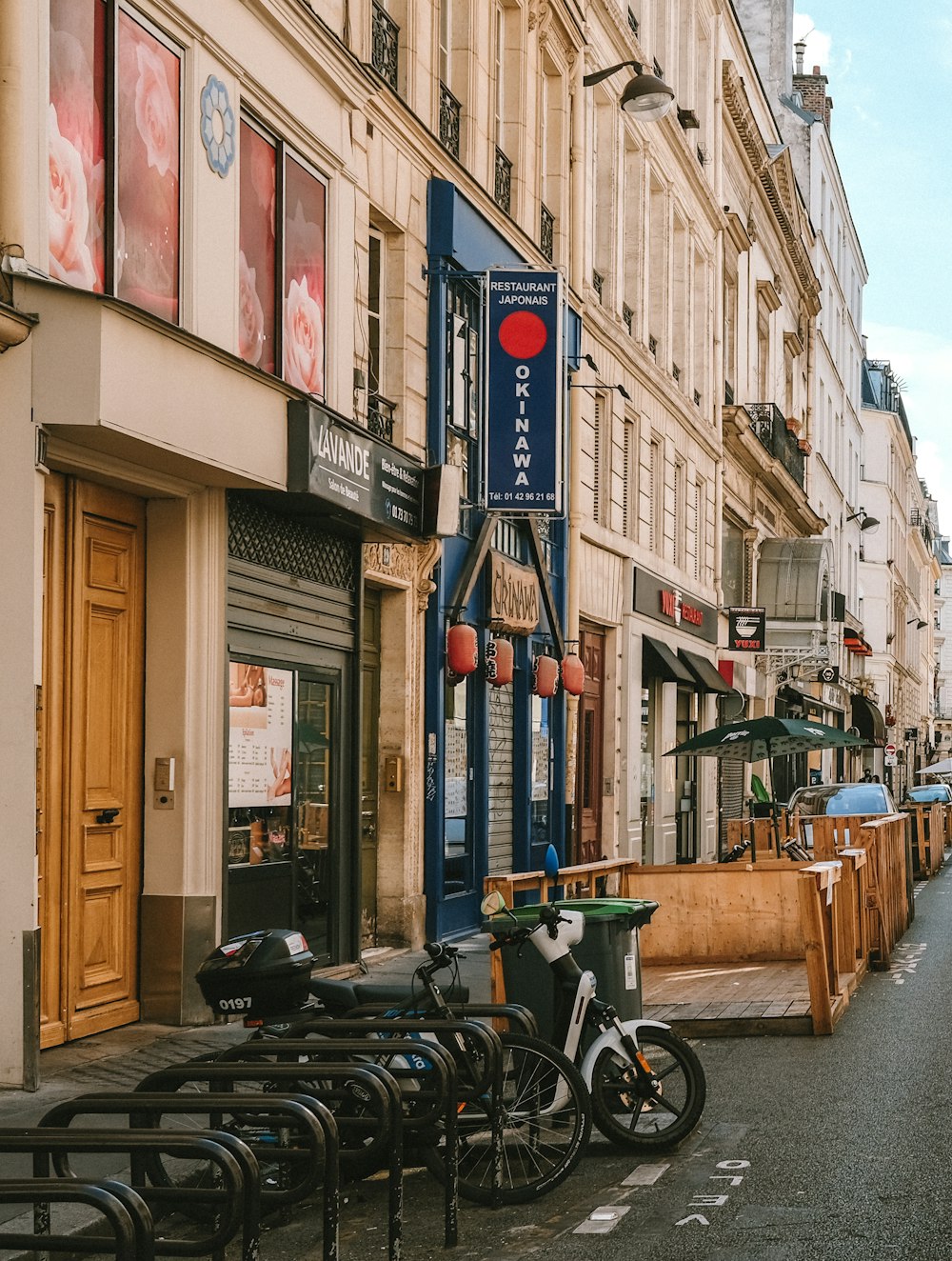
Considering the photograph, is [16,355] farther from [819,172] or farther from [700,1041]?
[819,172]

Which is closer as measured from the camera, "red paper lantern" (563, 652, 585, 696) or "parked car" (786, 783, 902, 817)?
"red paper lantern" (563, 652, 585, 696)

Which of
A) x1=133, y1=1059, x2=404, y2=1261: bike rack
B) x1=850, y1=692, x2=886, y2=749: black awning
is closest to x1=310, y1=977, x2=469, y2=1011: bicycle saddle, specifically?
x1=133, y1=1059, x2=404, y2=1261: bike rack

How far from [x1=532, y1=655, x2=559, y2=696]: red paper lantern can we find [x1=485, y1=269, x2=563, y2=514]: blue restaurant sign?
113 inches

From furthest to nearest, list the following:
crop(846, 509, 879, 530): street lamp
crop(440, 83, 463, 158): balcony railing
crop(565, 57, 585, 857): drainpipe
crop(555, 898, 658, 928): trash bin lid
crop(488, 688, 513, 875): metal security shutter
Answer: crop(846, 509, 879, 530): street lamp
crop(565, 57, 585, 857): drainpipe
crop(488, 688, 513, 875): metal security shutter
crop(440, 83, 463, 158): balcony railing
crop(555, 898, 658, 928): trash bin lid

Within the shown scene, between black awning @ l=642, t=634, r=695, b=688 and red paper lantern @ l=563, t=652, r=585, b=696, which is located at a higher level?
black awning @ l=642, t=634, r=695, b=688

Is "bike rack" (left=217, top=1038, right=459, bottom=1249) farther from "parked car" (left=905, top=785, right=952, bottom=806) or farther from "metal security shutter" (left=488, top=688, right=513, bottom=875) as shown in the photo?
"parked car" (left=905, top=785, right=952, bottom=806)

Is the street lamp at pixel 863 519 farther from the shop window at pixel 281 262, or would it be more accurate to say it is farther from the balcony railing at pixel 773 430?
the shop window at pixel 281 262

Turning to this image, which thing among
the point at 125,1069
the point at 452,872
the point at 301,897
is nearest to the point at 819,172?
the point at 452,872

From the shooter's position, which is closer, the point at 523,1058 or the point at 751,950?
the point at 523,1058

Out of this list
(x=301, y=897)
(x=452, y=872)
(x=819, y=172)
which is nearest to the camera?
(x=301, y=897)

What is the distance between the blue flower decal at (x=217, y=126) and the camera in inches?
460

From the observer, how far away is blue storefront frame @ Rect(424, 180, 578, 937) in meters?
16.8

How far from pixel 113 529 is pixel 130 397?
1.61m

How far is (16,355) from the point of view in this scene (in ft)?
31.1
